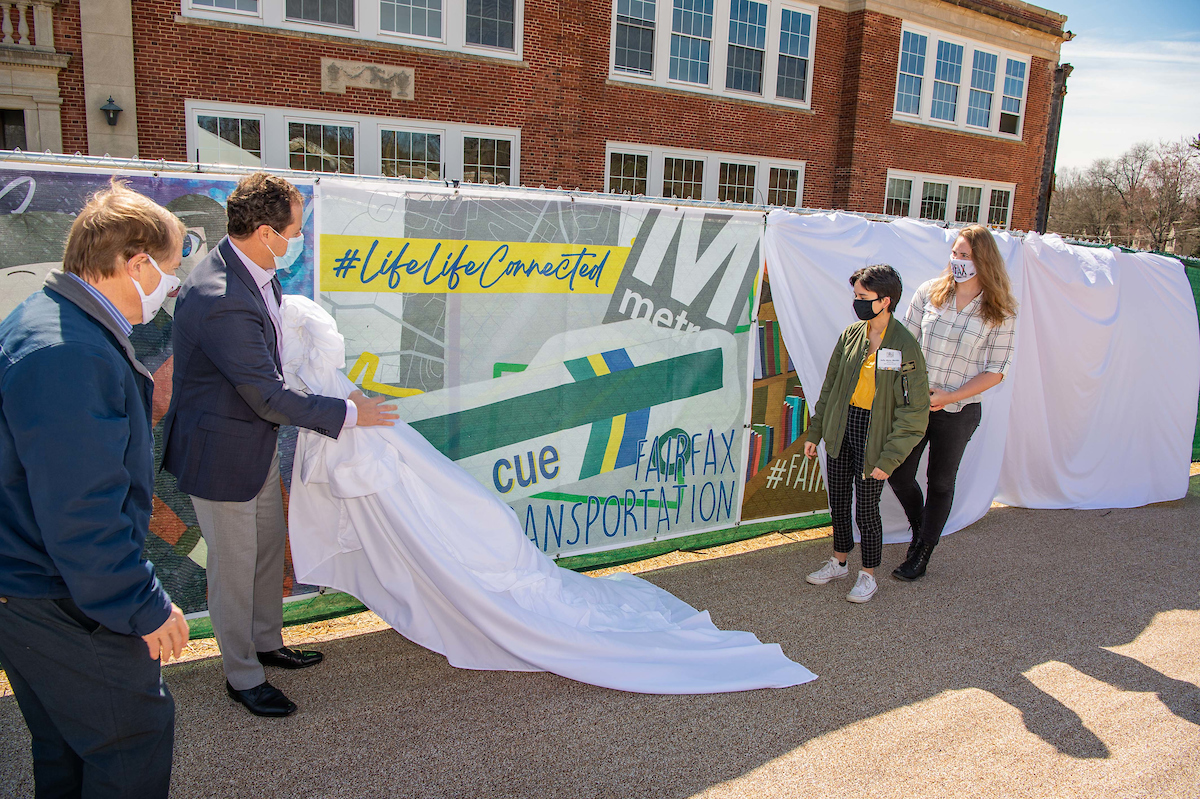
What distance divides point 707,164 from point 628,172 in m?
2.20

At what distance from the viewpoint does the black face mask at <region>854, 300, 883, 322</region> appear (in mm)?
4227

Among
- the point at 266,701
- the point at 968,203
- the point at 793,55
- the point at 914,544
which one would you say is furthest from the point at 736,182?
the point at 266,701

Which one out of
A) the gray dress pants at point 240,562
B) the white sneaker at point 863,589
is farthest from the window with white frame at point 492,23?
the gray dress pants at point 240,562

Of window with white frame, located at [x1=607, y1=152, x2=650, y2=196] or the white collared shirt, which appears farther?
window with white frame, located at [x1=607, y1=152, x2=650, y2=196]

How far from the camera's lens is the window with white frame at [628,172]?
16672 millimetres

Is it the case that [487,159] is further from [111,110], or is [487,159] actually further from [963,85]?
[963,85]

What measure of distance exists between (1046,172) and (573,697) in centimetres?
2573

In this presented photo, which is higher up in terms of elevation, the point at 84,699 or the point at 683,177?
the point at 683,177

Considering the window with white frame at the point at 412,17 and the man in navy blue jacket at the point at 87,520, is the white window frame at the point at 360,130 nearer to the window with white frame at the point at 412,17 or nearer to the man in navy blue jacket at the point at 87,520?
the window with white frame at the point at 412,17

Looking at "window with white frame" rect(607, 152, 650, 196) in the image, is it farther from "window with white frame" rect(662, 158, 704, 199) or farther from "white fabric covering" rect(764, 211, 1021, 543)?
"white fabric covering" rect(764, 211, 1021, 543)

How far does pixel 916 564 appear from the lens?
492 centimetres

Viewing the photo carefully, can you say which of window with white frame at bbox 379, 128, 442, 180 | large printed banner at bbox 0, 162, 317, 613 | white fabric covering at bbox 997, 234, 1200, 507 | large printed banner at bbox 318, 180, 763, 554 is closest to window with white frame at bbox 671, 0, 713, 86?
window with white frame at bbox 379, 128, 442, 180

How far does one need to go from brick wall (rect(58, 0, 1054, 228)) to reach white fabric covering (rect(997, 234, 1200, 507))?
1110 centimetres

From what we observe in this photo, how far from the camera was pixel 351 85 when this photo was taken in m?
13.7
